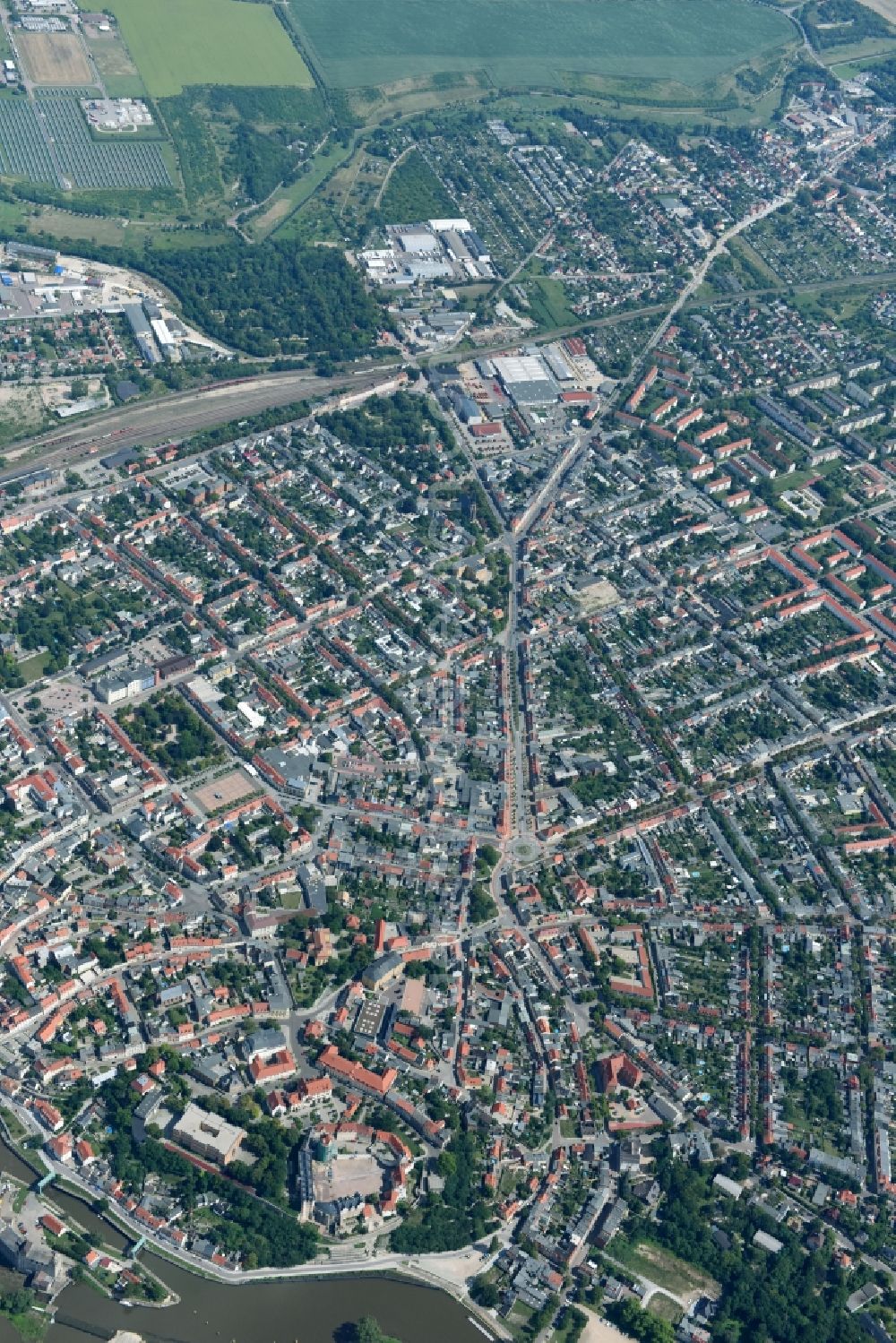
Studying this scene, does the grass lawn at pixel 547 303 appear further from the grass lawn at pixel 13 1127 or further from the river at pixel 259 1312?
the river at pixel 259 1312

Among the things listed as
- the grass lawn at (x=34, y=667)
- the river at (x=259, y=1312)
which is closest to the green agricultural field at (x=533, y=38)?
the grass lawn at (x=34, y=667)

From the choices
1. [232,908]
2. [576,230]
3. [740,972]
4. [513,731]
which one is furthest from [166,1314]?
[576,230]

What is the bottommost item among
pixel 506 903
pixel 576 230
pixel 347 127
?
pixel 506 903

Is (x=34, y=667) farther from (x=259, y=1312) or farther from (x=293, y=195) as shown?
(x=293, y=195)

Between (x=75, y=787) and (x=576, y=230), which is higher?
(x=576, y=230)

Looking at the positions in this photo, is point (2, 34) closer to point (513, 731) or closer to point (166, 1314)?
point (513, 731)

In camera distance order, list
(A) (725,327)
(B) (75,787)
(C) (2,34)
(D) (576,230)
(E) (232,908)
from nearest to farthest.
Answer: (E) (232,908) < (B) (75,787) < (A) (725,327) < (D) (576,230) < (C) (2,34)
